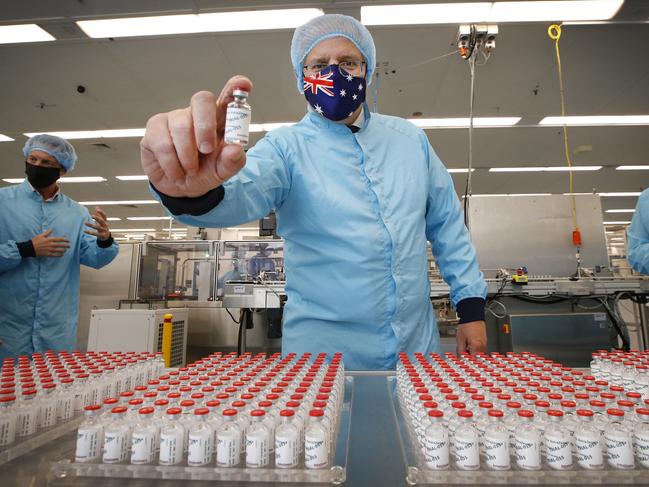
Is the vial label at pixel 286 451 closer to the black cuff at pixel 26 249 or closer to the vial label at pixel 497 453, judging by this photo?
the vial label at pixel 497 453

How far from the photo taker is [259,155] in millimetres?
1168

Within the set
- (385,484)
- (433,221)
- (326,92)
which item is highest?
(326,92)

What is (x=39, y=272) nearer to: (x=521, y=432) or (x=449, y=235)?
(x=449, y=235)

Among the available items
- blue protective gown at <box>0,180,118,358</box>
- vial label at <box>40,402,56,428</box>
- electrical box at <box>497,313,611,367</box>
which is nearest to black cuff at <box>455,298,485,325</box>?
vial label at <box>40,402,56,428</box>

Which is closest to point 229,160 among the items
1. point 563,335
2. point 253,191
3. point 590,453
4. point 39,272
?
point 253,191

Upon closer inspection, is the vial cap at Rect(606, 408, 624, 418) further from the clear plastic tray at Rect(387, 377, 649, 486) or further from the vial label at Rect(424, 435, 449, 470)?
the vial label at Rect(424, 435, 449, 470)

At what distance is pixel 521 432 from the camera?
0.51 metres

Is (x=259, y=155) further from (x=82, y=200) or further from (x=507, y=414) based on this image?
(x=82, y=200)

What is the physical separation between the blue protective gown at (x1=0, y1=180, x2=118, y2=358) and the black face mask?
73mm

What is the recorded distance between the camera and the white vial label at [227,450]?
50cm

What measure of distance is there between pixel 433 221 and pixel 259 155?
724 millimetres

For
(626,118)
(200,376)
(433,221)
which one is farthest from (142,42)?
(626,118)

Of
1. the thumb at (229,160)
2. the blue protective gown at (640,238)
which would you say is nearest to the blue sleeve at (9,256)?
the thumb at (229,160)

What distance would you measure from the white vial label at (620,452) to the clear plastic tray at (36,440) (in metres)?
0.82
